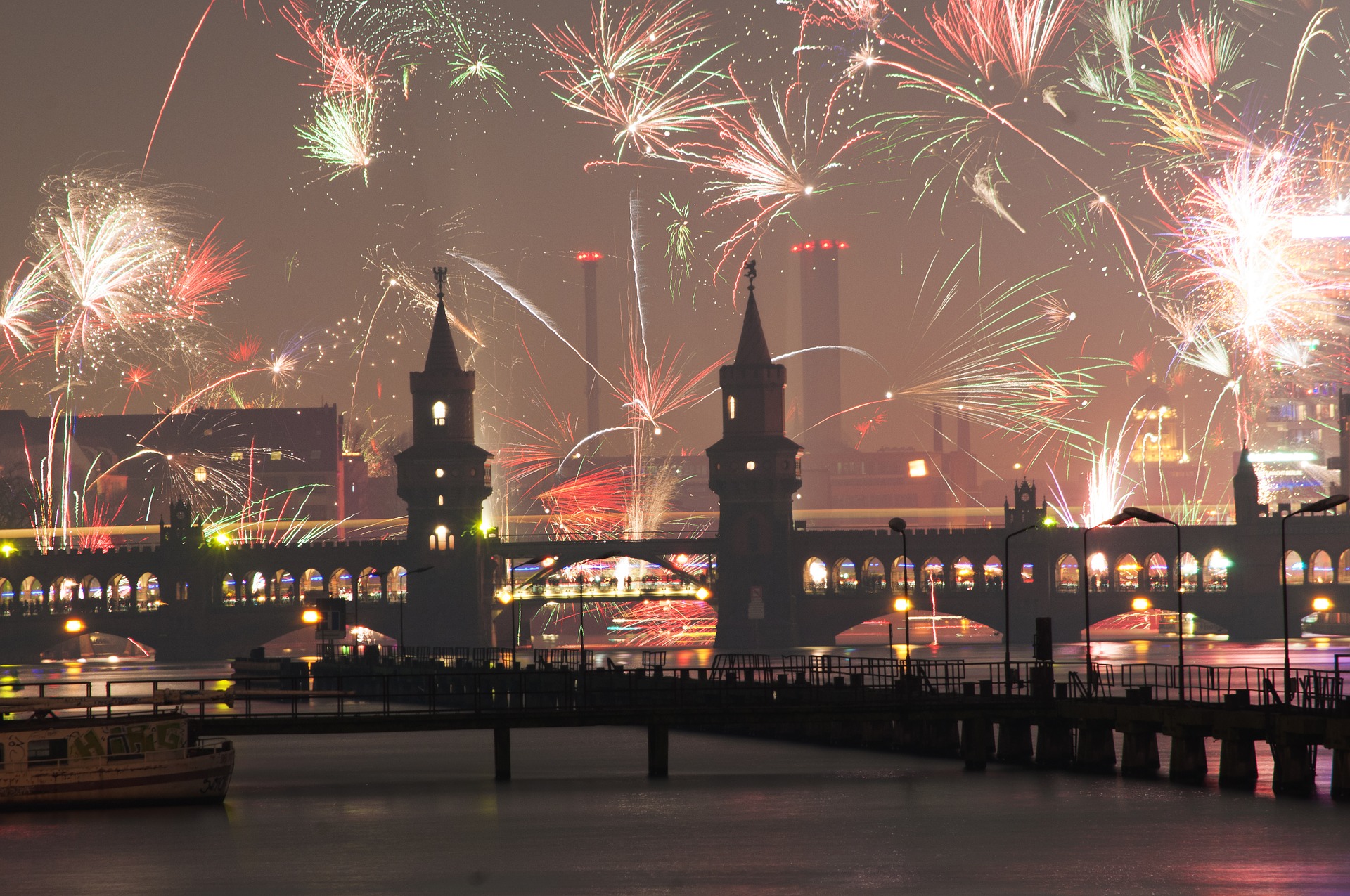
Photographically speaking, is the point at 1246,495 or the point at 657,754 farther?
the point at 1246,495

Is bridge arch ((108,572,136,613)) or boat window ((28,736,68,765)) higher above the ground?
bridge arch ((108,572,136,613))

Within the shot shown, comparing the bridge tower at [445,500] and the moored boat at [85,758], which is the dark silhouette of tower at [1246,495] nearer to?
the bridge tower at [445,500]

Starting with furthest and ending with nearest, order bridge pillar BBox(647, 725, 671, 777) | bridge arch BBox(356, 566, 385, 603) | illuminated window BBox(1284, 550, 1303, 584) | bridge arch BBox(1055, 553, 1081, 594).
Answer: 1. illuminated window BBox(1284, 550, 1303, 584)
2. bridge arch BBox(356, 566, 385, 603)
3. bridge arch BBox(1055, 553, 1081, 594)
4. bridge pillar BBox(647, 725, 671, 777)

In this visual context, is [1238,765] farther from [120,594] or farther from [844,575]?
[120,594]

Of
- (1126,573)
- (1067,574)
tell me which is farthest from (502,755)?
(1126,573)

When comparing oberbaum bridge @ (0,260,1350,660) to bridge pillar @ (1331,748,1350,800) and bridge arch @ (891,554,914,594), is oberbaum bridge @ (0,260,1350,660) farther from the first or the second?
bridge pillar @ (1331,748,1350,800)

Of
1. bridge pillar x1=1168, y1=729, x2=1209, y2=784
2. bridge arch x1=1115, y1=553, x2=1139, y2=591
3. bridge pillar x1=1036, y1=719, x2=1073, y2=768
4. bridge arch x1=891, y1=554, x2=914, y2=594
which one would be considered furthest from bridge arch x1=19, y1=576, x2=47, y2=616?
bridge pillar x1=1168, y1=729, x2=1209, y2=784

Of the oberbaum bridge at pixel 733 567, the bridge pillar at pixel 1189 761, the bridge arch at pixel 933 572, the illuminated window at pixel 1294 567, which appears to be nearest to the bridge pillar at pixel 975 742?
the bridge pillar at pixel 1189 761

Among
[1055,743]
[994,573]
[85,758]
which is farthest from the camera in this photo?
[994,573]
